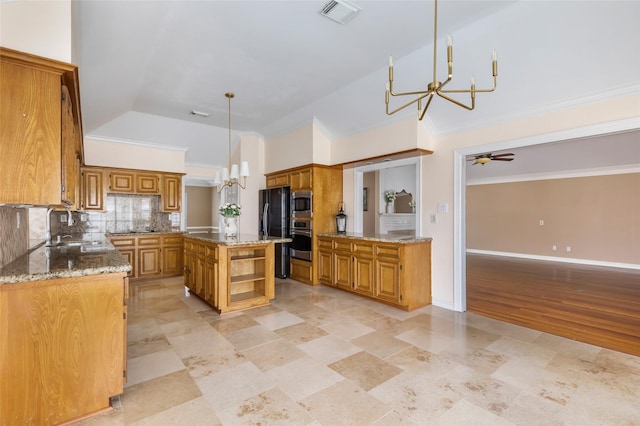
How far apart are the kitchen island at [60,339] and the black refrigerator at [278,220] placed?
368 centimetres

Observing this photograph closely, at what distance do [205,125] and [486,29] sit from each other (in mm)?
4846

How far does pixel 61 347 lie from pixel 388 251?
129 inches

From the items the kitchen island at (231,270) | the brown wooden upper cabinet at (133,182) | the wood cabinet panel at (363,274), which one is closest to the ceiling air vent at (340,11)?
the kitchen island at (231,270)

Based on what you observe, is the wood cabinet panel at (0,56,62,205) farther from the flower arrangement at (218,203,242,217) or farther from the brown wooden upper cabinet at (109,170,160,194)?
the brown wooden upper cabinet at (109,170,160,194)

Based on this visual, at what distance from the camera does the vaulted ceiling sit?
2.46 m

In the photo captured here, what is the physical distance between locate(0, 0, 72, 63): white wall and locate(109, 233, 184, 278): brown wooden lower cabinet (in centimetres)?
410

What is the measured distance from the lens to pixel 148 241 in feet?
18.0

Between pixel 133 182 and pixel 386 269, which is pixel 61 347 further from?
pixel 133 182

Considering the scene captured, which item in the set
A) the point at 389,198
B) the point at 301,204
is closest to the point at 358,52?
the point at 301,204

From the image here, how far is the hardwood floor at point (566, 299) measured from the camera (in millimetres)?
3141

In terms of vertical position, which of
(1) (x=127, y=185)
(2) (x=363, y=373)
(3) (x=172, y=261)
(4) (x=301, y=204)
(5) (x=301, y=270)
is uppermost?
(1) (x=127, y=185)

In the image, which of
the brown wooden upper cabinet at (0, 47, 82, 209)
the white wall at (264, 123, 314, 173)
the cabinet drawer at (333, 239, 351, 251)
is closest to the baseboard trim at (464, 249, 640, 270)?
the cabinet drawer at (333, 239, 351, 251)

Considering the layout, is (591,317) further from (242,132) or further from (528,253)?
(242,132)

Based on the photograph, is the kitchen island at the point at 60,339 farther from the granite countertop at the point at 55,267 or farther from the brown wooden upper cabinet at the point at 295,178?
the brown wooden upper cabinet at the point at 295,178
